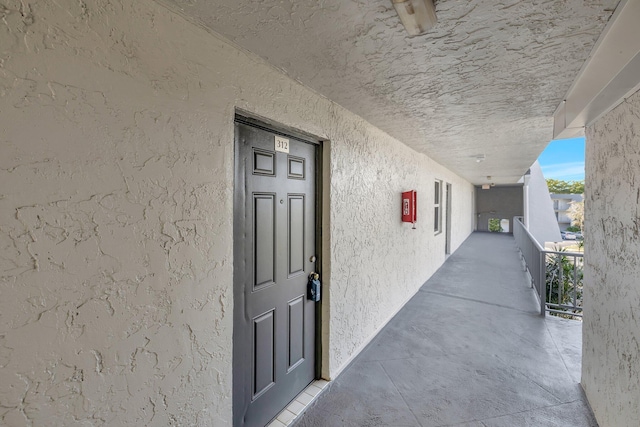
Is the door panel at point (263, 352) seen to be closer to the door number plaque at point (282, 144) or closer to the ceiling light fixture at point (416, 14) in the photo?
the door number plaque at point (282, 144)

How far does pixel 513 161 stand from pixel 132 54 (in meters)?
5.79

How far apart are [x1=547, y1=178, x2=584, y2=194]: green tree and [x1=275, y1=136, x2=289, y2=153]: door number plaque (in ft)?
122

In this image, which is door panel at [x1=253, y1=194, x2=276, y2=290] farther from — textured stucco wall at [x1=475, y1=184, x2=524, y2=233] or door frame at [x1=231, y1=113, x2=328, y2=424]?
textured stucco wall at [x1=475, y1=184, x2=524, y2=233]

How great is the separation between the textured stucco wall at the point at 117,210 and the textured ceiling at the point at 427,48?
0.22m

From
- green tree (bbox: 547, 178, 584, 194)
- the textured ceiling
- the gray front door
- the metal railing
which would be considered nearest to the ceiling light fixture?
the textured ceiling

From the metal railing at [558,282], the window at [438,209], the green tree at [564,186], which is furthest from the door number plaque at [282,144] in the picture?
the green tree at [564,186]

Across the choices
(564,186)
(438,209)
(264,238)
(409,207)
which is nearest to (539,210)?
(438,209)

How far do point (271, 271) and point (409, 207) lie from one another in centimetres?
233

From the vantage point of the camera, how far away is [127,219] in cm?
103

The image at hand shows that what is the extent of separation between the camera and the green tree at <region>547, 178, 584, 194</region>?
29.4m

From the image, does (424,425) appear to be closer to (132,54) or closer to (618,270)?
(618,270)

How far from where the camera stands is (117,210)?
3.27ft

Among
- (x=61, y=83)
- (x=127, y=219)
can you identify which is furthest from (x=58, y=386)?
(x=61, y=83)

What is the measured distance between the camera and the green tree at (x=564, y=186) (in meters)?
29.4
